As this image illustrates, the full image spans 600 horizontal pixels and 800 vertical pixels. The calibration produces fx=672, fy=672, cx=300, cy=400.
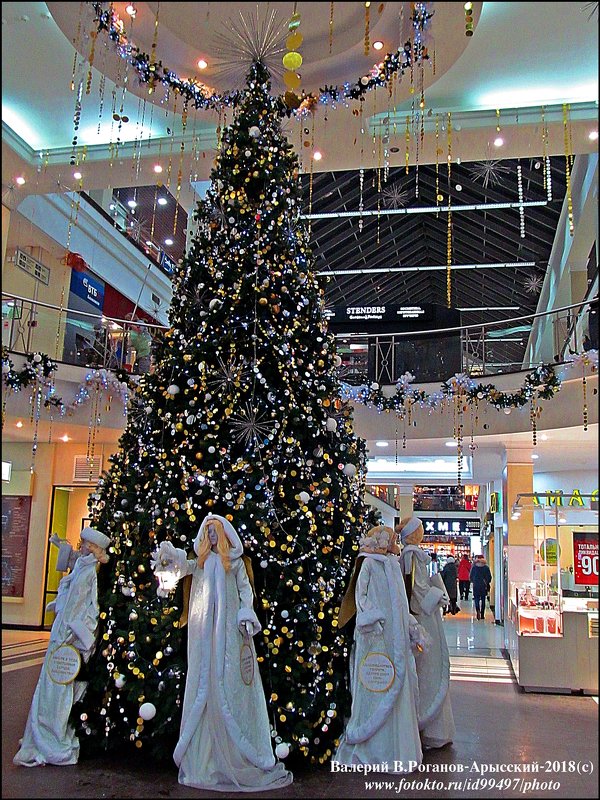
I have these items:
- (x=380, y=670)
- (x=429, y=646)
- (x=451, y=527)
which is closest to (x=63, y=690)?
(x=380, y=670)

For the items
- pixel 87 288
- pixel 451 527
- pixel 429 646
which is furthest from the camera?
pixel 451 527

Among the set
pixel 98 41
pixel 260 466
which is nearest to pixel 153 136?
pixel 98 41

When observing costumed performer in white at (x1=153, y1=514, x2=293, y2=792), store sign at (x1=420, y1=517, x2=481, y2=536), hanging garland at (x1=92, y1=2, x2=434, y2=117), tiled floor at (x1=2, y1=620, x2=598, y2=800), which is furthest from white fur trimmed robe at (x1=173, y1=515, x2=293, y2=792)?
store sign at (x1=420, y1=517, x2=481, y2=536)

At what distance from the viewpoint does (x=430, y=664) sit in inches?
200

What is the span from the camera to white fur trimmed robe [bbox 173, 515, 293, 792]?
3.79m

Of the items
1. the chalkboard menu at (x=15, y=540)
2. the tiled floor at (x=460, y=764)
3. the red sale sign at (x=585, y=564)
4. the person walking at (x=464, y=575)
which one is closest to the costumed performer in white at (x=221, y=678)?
the tiled floor at (x=460, y=764)

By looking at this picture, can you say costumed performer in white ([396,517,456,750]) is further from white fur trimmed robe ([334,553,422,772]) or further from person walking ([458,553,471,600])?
person walking ([458,553,471,600])

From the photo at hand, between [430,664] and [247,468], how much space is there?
2.12 metres

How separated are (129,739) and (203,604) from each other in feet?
3.42

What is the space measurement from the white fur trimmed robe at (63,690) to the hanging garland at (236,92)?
394 cm

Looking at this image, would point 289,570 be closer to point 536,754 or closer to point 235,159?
point 536,754

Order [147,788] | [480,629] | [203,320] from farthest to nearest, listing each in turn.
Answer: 1. [480,629]
2. [203,320]
3. [147,788]

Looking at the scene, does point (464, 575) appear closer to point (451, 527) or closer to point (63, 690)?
point (451, 527)

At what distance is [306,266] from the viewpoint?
523cm
